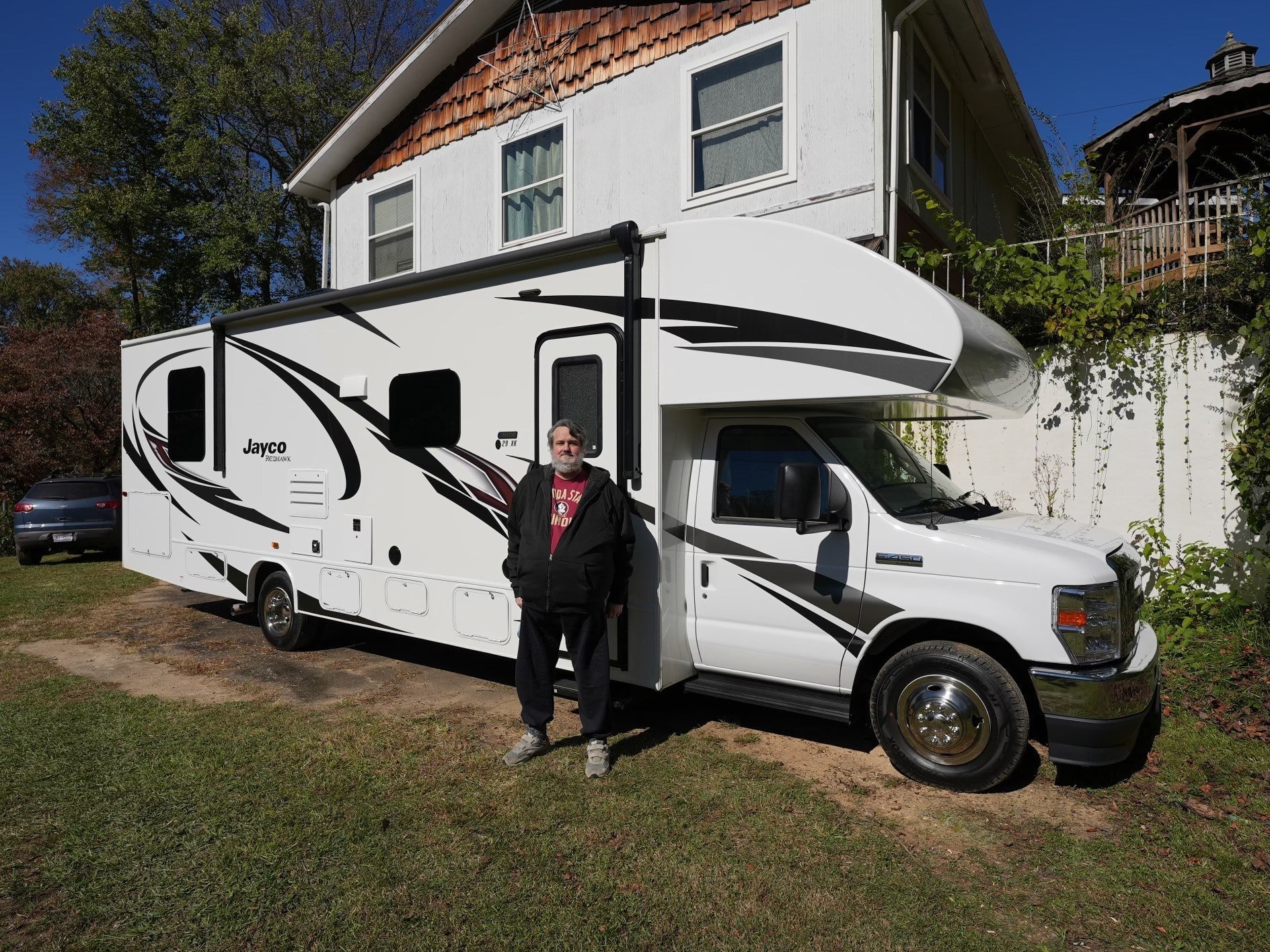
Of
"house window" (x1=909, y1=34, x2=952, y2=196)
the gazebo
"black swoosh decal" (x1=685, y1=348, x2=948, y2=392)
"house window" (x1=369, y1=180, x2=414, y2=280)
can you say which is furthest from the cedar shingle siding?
"black swoosh decal" (x1=685, y1=348, x2=948, y2=392)

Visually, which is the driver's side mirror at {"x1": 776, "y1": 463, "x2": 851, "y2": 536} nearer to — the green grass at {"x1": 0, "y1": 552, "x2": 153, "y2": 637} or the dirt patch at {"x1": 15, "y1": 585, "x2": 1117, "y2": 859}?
the dirt patch at {"x1": 15, "y1": 585, "x2": 1117, "y2": 859}

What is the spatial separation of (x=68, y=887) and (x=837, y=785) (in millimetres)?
3653

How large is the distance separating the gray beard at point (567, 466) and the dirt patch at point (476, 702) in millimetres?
1533

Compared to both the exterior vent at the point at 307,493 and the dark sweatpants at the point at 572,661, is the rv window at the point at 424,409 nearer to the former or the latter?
the exterior vent at the point at 307,493

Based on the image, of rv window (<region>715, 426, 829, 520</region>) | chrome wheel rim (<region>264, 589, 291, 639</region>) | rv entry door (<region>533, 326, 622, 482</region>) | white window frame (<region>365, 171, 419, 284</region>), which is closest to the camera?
rv window (<region>715, 426, 829, 520</region>)

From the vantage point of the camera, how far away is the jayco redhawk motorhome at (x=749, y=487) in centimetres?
437

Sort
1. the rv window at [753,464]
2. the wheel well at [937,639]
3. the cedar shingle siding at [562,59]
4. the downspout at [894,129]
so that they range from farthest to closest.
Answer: the cedar shingle siding at [562,59] < the downspout at [894,129] < the rv window at [753,464] < the wheel well at [937,639]

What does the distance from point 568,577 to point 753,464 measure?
1.31m

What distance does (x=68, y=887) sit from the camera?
358cm

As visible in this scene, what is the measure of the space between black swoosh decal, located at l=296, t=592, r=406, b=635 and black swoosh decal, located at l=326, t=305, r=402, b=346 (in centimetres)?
220

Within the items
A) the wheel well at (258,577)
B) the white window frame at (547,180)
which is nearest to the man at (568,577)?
the wheel well at (258,577)

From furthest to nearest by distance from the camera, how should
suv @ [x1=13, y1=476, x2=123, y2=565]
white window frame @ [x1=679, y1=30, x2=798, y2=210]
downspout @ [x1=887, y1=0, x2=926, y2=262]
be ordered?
suv @ [x1=13, y1=476, x2=123, y2=565] → white window frame @ [x1=679, y1=30, x2=798, y2=210] → downspout @ [x1=887, y1=0, x2=926, y2=262]

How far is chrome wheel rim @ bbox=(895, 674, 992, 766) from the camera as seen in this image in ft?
14.6

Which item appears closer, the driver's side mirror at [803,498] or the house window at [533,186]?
the driver's side mirror at [803,498]
